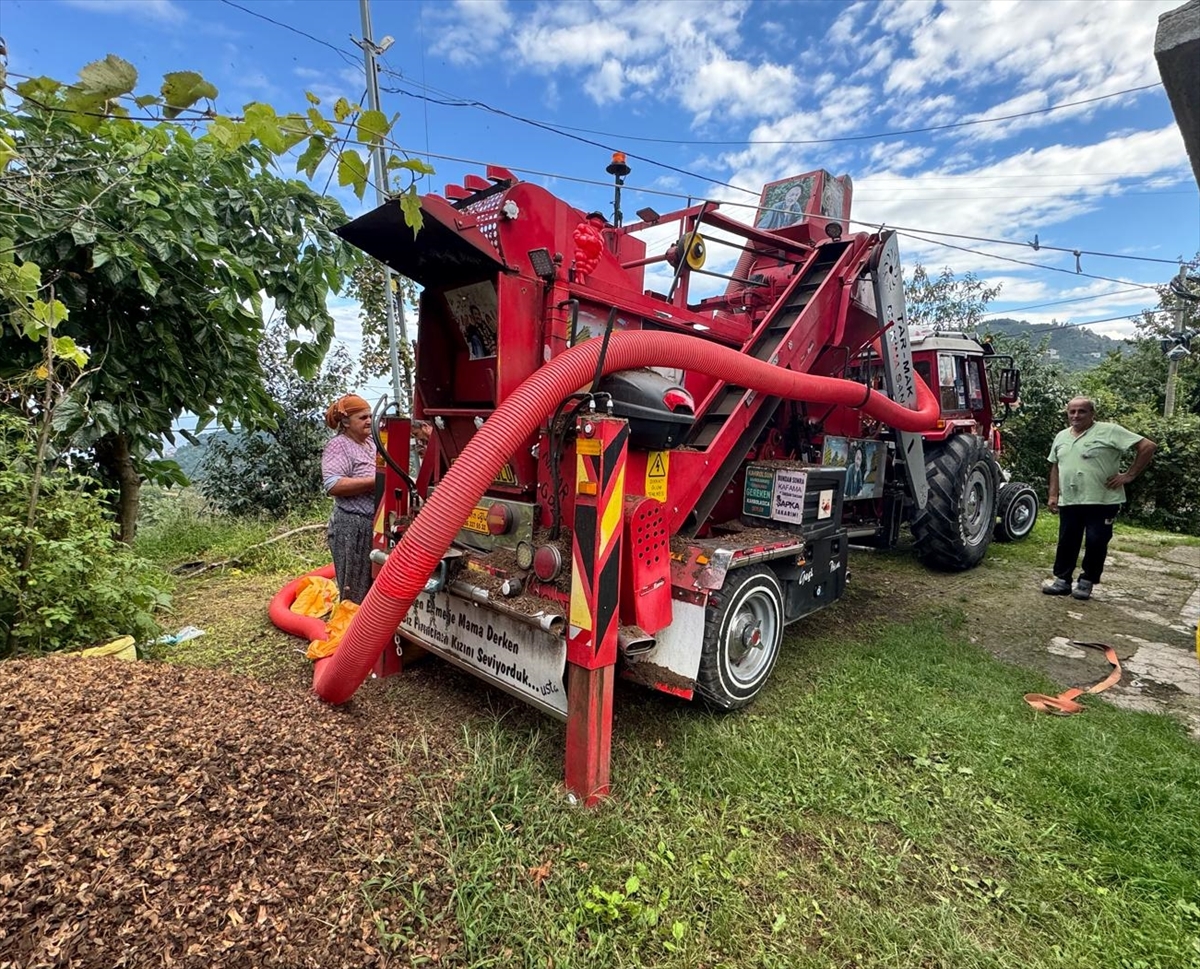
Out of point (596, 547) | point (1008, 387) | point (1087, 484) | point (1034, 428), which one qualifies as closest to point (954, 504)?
point (1087, 484)

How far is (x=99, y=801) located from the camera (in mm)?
1690

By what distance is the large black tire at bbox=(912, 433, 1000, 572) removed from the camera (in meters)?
6.00

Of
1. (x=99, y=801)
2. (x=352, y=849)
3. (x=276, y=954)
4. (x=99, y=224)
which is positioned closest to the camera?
(x=276, y=954)

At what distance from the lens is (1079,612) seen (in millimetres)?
5355

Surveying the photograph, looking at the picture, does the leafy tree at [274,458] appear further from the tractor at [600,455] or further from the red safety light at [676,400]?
the red safety light at [676,400]

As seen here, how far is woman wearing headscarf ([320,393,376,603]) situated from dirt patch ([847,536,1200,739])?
3996 millimetres

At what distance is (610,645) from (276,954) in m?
1.34

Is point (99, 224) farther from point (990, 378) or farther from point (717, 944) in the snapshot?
point (990, 378)

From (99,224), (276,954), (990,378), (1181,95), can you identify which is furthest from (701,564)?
(990,378)

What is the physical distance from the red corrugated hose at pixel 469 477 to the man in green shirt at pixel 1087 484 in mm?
4856

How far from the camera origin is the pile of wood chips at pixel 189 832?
4.78 feet

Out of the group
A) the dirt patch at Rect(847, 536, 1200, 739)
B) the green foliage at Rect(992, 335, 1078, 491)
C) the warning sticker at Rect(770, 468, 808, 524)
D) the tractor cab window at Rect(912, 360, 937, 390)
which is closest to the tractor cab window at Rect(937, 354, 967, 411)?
the tractor cab window at Rect(912, 360, 937, 390)

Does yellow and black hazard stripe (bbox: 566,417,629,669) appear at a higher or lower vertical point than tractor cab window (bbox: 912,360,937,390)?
lower

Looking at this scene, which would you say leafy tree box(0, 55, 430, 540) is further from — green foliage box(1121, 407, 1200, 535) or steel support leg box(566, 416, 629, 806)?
green foliage box(1121, 407, 1200, 535)
